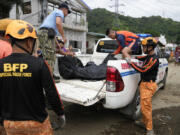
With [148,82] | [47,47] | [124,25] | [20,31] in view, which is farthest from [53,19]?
[124,25]

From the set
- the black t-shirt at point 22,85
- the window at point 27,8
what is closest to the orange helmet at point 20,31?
the black t-shirt at point 22,85

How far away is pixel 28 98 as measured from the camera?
143cm

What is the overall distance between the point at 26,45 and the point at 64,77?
2.32m

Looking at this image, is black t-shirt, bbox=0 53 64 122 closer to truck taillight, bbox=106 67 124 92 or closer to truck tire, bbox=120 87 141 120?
truck taillight, bbox=106 67 124 92

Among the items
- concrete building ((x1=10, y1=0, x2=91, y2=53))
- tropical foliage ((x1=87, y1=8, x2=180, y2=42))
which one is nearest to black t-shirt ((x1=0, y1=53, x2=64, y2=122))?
concrete building ((x1=10, y1=0, x2=91, y2=53))

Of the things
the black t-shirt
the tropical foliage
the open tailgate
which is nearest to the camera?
the black t-shirt

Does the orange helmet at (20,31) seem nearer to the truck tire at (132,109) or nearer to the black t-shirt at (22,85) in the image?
the black t-shirt at (22,85)

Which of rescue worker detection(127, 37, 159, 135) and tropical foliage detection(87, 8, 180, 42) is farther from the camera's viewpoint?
tropical foliage detection(87, 8, 180, 42)

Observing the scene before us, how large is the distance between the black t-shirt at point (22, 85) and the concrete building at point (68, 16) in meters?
14.7

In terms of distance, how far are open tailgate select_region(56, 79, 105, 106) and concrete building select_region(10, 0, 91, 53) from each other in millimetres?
13231

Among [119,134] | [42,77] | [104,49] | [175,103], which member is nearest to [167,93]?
[175,103]

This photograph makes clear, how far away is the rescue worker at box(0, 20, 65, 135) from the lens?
4.57 ft

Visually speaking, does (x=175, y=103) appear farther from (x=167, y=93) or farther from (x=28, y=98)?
(x=28, y=98)

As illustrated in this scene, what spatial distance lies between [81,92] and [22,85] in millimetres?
1626
